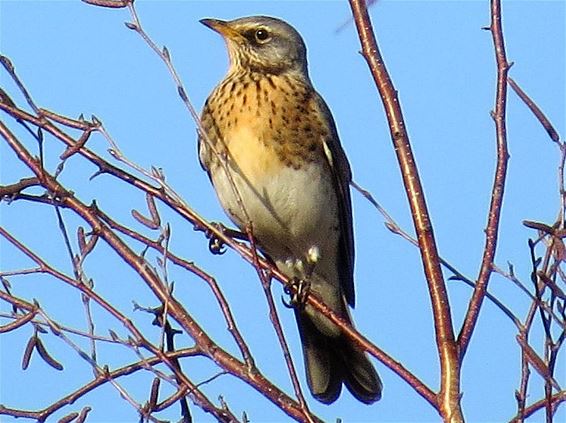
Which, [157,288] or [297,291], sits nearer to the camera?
[157,288]

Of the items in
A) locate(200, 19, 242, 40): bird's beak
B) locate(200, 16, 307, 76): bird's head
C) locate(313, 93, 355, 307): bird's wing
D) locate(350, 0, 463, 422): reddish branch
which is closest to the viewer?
locate(350, 0, 463, 422): reddish branch

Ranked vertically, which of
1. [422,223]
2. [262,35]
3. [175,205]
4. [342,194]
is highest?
[262,35]

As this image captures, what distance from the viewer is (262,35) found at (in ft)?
22.4

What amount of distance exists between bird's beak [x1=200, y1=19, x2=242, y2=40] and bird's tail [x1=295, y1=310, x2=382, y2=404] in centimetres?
161

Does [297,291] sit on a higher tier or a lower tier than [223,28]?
lower

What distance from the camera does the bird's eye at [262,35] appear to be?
678 centimetres

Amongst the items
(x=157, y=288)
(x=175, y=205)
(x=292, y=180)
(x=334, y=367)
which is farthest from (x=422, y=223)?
(x=334, y=367)

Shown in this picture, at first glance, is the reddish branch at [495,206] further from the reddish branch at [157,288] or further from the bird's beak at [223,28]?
the bird's beak at [223,28]

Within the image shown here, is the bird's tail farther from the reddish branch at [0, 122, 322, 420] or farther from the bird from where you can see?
the reddish branch at [0, 122, 322, 420]

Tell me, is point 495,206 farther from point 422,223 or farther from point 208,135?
point 208,135

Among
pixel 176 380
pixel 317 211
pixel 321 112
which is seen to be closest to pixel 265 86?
pixel 321 112

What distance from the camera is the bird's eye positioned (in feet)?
22.2

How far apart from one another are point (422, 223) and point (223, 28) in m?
3.36

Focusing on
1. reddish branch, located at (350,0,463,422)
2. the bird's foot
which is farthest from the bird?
reddish branch, located at (350,0,463,422)
